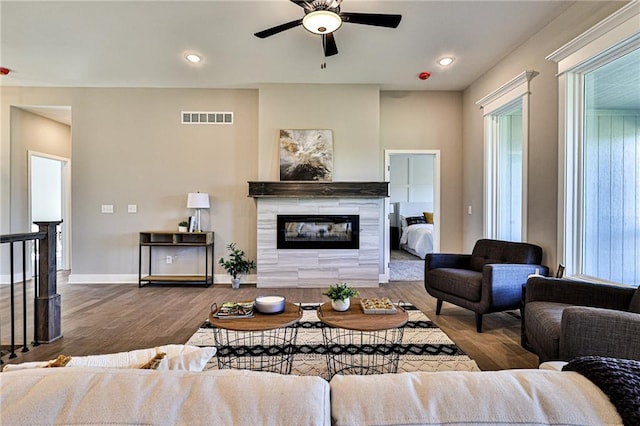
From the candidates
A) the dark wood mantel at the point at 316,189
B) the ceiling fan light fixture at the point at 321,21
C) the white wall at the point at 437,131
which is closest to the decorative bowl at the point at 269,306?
the ceiling fan light fixture at the point at 321,21

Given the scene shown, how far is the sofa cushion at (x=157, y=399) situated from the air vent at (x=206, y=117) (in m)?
4.63

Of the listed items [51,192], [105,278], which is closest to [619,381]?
[105,278]

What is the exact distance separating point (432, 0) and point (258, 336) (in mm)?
3406

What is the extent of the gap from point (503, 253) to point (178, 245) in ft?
14.0

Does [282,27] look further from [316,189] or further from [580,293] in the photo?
[580,293]

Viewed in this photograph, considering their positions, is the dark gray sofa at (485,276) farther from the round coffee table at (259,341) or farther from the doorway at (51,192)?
the doorway at (51,192)

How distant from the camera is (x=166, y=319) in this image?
3.24 m

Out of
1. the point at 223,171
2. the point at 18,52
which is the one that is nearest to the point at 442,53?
the point at 223,171

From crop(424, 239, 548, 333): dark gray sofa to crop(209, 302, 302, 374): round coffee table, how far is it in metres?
1.63

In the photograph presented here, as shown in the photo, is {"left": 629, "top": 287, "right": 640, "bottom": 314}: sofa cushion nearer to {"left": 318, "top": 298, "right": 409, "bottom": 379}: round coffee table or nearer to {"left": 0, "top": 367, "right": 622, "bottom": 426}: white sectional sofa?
{"left": 318, "top": 298, "right": 409, "bottom": 379}: round coffee table

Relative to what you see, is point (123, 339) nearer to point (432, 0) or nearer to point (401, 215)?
point (432, 0)

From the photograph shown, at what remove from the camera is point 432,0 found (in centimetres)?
275

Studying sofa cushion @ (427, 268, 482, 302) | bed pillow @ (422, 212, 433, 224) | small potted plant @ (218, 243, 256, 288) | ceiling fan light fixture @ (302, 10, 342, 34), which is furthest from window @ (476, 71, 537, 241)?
bed pillow @ (422, 212, 433, 224)

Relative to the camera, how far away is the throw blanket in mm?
592
